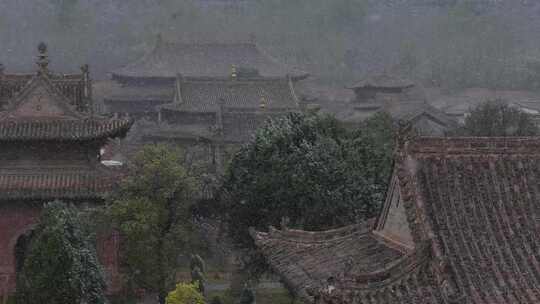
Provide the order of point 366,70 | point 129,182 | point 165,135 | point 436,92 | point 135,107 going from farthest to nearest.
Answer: point 366,70 < point 436,92 < point 135,107 < point 165,135 < point 129,182

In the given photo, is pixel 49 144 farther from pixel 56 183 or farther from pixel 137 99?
pixel 137 99

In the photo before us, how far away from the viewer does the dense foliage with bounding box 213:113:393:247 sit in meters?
26.1

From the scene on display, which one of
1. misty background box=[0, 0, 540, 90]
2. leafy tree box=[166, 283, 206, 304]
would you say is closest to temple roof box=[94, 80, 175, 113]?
misty background box=[0, 0, 540, 90]

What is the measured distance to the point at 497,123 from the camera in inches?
1555

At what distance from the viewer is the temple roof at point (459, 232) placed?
11.7 metres

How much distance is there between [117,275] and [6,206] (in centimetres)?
361

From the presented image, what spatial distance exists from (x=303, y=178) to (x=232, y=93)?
1097 inches

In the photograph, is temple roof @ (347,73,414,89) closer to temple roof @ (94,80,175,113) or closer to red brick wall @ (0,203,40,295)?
temple roof @ (94,80,175,113)

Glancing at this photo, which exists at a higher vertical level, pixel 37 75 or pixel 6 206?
pixel 37 75

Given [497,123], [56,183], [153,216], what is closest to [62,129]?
[56,183]

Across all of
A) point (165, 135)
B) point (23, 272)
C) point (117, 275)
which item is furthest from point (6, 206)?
point (165, 135)

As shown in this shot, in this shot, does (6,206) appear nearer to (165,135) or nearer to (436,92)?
(165,135)

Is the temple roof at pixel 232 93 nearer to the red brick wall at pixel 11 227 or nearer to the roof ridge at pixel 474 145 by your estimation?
the red brick wall at pixel 11 227

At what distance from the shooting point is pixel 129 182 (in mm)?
25672
